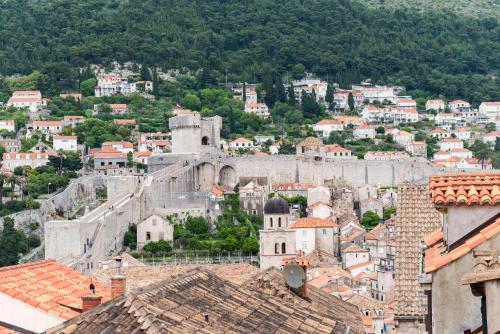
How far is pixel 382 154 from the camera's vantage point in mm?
87125

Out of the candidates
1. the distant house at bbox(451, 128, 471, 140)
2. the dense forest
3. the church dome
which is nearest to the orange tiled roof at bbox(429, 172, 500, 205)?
the church dome

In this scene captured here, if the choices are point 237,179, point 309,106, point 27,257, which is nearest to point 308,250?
point 27,257

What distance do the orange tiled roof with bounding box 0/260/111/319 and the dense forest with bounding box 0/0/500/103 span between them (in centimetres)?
9749

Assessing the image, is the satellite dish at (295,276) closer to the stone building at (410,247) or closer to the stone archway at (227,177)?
the stone building at (410,247)

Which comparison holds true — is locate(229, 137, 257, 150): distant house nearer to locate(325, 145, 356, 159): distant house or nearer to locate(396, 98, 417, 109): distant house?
locate(325, 145, 356, 159): distant house

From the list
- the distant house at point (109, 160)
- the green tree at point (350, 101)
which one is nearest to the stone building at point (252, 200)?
the distant house at point (109, 160)

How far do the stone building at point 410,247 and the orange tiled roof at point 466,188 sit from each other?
498 centimetres

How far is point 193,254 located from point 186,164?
16.1 metres

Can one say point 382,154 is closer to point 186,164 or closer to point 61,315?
point 186,164

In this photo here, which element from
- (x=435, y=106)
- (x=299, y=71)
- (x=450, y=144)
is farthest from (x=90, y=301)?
(x=299, y=71)

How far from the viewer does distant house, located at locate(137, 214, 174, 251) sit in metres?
58.7

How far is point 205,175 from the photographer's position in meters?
73.4

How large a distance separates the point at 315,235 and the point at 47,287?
149 ft

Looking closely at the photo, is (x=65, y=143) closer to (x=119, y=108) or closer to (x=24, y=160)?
(x=24, y=160)
